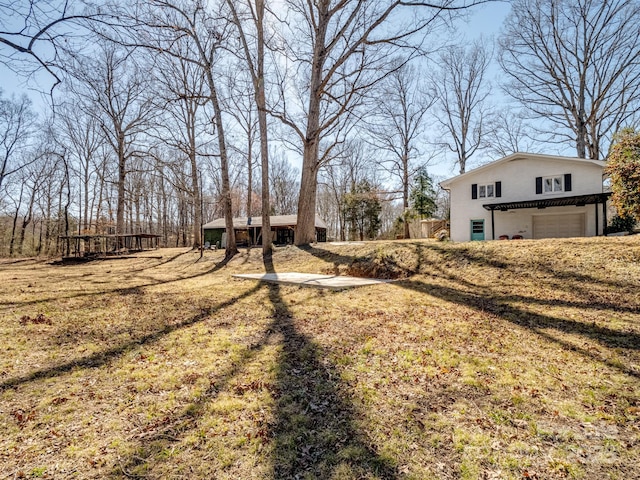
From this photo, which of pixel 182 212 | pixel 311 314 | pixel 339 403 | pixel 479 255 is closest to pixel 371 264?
pixel 479 255

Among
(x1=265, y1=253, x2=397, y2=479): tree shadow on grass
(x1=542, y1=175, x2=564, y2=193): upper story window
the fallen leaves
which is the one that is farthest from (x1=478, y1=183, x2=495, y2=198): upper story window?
the fallen leaves

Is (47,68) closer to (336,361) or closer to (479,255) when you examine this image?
(336,361)

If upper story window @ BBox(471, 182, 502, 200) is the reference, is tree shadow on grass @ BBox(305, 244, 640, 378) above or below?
below

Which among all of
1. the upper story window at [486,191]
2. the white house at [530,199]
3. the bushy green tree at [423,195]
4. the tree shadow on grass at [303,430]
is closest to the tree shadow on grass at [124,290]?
the tree shadow on grass at [303,430]

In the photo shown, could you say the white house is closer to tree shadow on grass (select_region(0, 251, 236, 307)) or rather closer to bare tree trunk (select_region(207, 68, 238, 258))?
bare tree trunk (select_region(207, 68, 238, 258))

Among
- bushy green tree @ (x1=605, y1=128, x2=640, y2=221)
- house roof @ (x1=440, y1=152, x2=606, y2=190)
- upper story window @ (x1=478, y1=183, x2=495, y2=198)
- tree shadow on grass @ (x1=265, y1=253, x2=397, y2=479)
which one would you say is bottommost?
tree shadow on grass @ (x1=265, y1=253, x2=397, y2=479)

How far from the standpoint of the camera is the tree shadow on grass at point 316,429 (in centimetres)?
206

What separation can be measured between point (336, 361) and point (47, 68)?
5255 mm

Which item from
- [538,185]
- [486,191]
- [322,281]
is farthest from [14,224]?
[538,185]

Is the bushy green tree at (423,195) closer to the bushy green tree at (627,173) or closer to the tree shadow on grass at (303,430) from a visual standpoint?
the bushy green tree at (627,173)

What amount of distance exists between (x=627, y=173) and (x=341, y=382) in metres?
8.46

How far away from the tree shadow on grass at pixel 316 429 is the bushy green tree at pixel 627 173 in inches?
326

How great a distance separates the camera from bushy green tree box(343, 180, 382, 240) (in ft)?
93.1

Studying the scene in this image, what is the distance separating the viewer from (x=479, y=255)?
7.75 metres
